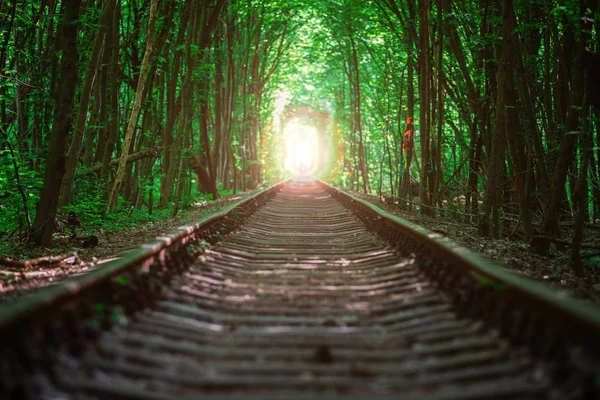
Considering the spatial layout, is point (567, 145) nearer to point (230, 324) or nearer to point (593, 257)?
point (593, 257)

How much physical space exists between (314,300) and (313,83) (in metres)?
35.2

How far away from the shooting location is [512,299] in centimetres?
308

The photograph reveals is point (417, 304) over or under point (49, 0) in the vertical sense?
under

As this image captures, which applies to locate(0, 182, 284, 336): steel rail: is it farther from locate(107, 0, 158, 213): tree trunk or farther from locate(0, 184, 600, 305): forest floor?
locate(107, 0, 158, 213): tree trunk

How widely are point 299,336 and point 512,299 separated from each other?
1283 mm

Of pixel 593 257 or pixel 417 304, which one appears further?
pixel 593 257

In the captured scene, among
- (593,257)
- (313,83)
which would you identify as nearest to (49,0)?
(593,257)

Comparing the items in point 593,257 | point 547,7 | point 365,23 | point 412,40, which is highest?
point 365,23

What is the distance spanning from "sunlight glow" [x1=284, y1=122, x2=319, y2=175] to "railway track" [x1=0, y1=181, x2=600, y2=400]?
60.5 metres

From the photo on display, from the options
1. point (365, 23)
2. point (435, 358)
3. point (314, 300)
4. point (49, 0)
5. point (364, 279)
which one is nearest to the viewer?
point (435, 358)

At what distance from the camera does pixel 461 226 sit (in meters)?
8.88

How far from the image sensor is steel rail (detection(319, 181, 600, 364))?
2.38 metres

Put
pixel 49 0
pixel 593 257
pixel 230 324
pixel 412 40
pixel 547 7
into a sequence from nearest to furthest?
pixel 230 324, pixel 593 257, pixel 547 7, pixel 49 0, pixel 412 40

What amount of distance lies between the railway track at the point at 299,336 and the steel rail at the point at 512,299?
10 millimetres
